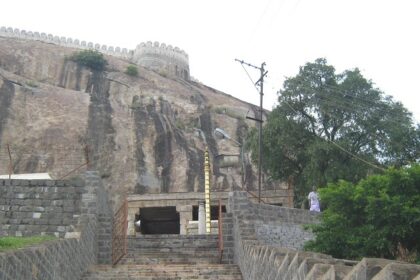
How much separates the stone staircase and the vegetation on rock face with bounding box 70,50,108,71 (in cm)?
3208

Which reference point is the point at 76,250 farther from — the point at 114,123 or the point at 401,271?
the point at 114,123

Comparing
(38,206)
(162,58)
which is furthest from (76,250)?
(162,58)

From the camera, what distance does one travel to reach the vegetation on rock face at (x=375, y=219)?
11945 mm

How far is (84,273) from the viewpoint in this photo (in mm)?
12195

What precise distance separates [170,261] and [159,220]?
41.7 ft

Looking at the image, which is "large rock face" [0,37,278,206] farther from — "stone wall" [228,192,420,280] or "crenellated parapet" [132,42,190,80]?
"stone wall" [228,192,420,280]

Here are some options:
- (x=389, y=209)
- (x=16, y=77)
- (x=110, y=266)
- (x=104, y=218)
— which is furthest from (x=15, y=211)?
(x=16, y=77)

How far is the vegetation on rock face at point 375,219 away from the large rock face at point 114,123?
63.0 ft

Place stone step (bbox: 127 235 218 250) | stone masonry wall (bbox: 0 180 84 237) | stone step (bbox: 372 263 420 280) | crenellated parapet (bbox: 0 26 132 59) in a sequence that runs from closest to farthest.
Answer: stone step (bbox: 372 263 420 280), stone masonry wall (bbox: 0 180 84 237), stone step (bbox: 127 235 218 250), crenellated parapet (bbox: 0 26 132 59)

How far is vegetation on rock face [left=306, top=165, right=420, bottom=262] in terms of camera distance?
39.2 ft

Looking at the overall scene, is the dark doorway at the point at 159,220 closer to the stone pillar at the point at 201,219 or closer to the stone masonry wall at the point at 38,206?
the stone pillar at the point at 201,219

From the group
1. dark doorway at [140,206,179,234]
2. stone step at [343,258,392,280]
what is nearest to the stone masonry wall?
dark doorway at [140,206,179,234]

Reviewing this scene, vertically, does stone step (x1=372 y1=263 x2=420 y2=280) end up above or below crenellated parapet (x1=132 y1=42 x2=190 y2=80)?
below

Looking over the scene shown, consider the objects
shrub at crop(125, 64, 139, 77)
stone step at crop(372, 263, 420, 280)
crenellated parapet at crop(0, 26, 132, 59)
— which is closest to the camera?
stone step at crop(372, 263, 420, 280)
